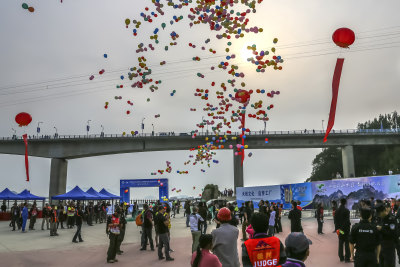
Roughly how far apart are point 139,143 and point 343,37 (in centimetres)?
4757

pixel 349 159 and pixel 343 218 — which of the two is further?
pixel 349 159

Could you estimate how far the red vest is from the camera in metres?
4.19

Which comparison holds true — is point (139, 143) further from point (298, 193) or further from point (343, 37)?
point (343, 37)

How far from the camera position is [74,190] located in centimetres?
3102

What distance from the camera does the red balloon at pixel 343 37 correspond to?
34.1 ft

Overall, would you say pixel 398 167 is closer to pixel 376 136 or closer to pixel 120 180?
pixel 376 136

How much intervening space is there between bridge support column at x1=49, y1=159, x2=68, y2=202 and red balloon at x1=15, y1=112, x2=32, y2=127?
41817 mm

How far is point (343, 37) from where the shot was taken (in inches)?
410

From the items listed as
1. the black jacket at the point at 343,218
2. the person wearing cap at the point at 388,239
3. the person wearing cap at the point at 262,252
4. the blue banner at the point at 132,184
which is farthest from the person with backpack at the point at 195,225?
the blue banner at the point at 132,184

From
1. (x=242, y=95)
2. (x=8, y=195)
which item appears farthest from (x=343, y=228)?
(x=8, y=195)

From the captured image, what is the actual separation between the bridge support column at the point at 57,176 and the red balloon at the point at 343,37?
2080 inches

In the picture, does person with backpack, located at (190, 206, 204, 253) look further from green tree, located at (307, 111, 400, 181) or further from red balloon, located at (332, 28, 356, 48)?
green tree, located at (307, 111, 400, 181)

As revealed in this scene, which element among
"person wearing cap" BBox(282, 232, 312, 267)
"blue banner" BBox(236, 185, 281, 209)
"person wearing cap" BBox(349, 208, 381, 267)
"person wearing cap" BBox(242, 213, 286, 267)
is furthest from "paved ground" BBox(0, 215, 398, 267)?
"blue banner" BBox(236, 185, 281, 209)

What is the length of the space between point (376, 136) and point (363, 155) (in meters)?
18.9
